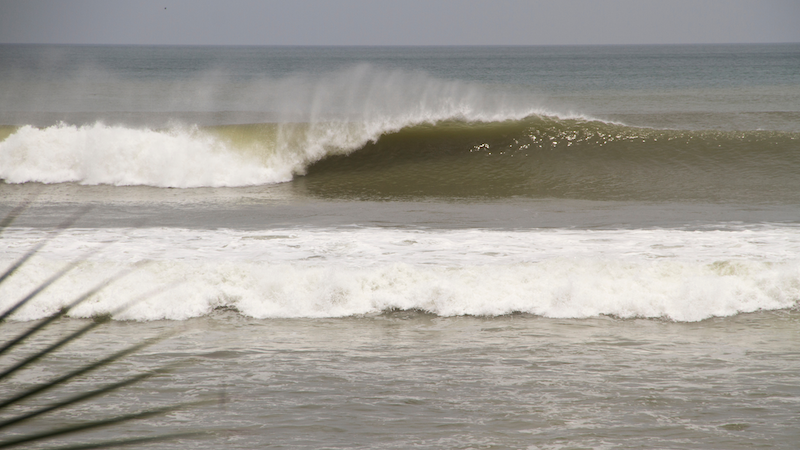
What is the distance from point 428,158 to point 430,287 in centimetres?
798

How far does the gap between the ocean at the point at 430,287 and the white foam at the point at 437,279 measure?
0.9 inches

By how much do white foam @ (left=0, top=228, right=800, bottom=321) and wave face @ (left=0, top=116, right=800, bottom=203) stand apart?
182 inches

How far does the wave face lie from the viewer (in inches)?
460

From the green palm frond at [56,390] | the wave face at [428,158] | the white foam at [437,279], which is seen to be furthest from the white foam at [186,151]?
the green palm frond at [56,390]

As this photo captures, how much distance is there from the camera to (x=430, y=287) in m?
5.54

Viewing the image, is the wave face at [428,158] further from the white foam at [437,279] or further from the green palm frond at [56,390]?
the green palm frond at [56,390]

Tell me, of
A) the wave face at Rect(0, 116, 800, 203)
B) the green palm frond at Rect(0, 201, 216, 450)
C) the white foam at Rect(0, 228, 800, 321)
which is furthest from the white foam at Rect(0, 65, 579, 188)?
the green palm frond at Rect(0, 201, 216, 450)

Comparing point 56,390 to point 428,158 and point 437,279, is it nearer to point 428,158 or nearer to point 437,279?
point 437,279

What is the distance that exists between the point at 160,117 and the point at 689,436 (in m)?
25.3

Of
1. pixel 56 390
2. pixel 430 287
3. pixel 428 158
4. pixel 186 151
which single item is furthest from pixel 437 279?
pixel 186 151

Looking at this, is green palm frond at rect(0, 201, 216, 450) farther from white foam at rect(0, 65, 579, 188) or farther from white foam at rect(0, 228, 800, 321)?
white foam at rect(0, 65, 579, 188)

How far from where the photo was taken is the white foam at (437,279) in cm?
537

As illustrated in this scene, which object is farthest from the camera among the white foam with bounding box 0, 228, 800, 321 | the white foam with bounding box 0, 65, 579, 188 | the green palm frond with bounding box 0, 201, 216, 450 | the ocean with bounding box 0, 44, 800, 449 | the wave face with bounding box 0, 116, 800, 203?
the white foam with bounding box 0, 65, 579, 188

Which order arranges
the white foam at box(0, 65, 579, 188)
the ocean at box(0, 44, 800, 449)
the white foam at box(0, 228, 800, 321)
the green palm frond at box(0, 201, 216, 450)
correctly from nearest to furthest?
the green palm frond at box(0, 201, 216, 450) → the ocean at box(0, 44, 800, 449) → the white foam at box(0, 228, 800, 321) → the white foam at box(0, 65, 579, 188)
